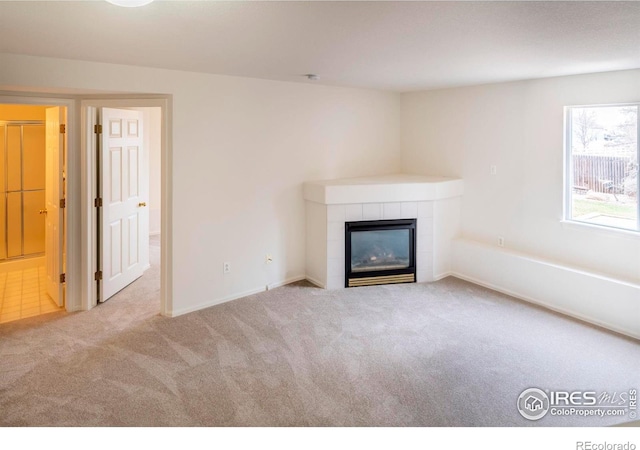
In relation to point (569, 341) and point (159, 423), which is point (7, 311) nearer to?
point (159, 423)

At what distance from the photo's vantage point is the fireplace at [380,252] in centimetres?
498

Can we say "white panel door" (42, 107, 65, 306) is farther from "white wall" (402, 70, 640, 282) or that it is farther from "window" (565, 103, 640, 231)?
"window" (565, 103, 640, 231)

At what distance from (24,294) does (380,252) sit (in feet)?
13.3

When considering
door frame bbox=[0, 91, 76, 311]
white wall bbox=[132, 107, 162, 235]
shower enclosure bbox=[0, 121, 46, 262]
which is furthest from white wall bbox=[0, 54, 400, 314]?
white wall bbox=[132, 107, 162, 235]

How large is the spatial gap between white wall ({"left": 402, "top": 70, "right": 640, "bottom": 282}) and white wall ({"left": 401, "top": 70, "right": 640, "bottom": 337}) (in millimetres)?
10

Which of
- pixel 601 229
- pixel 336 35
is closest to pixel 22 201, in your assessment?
pixel 336 35

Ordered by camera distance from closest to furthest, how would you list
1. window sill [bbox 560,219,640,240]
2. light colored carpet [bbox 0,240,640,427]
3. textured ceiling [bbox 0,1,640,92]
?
textured ceiling [bbox 0,1,640,92] → light colored carpet [bbox 0,240,640,427] → window sill [bbox 560,219,640,240]

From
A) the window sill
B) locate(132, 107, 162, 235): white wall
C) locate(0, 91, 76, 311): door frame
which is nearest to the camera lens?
the window sill

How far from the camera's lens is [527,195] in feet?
15.5

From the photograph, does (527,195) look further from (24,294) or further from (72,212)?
(24,294)

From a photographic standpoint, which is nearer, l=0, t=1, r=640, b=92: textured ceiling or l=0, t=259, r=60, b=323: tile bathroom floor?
l=0, t=1, r=640, b=92: textured ceiling

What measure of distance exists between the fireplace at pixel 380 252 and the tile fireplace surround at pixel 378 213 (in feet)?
0.24

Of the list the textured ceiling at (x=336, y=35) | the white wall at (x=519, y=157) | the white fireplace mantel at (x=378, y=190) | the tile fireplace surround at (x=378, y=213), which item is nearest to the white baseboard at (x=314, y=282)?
the tile fireplace surround at (x=378, y=213)

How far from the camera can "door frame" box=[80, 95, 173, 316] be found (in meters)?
3.98
